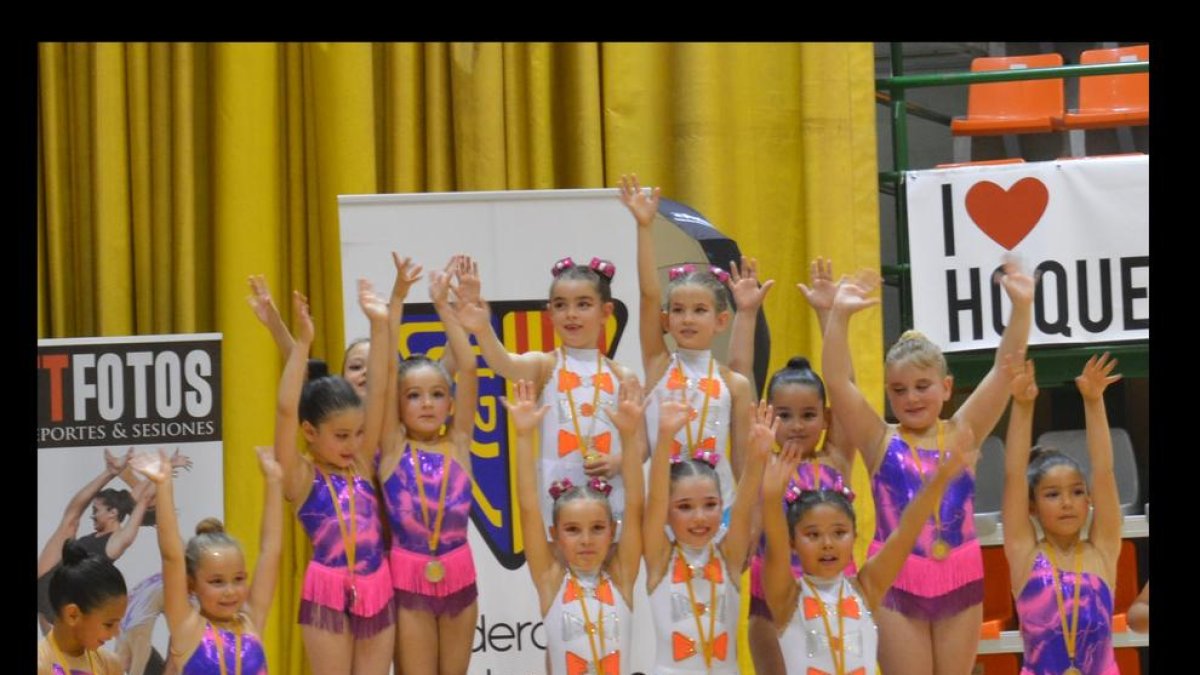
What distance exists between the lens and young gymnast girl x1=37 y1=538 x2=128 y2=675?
416 centimetres

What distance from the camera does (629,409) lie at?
4.25 m

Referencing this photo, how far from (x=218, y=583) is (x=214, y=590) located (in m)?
0.02

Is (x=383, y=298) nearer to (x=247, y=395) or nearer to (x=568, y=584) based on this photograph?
(x=568, y=584)

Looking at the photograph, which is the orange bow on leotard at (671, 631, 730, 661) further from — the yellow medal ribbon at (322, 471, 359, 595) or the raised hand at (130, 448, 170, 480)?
the raised hand at (130, 448, 170, 480)

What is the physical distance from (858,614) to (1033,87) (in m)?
2.89

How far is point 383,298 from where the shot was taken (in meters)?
4.96

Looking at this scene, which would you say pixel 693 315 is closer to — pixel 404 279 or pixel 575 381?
pixel 575 381

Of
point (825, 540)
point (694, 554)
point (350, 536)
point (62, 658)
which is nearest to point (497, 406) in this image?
point (350, 536)

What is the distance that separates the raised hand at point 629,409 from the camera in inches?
167

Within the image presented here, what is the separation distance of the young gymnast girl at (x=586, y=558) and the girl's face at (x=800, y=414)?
42cm

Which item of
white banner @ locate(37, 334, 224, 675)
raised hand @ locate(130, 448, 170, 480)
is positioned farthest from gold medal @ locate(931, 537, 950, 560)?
white banner @ locate(37, 334, 224, 675)

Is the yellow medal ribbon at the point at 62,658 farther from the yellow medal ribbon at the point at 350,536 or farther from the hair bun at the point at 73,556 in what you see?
the yellow medal ribbon at the point at 350,536

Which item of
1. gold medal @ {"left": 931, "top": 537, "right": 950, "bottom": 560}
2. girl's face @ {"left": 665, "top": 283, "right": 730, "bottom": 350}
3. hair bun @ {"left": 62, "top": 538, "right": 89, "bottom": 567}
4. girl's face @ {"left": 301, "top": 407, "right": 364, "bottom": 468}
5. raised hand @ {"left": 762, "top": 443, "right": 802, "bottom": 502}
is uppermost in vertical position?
girl's face @ {"left": 665, "top": 283, "right": 730, "bottom": 350}

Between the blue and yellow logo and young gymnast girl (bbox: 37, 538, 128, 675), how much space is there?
116cm
